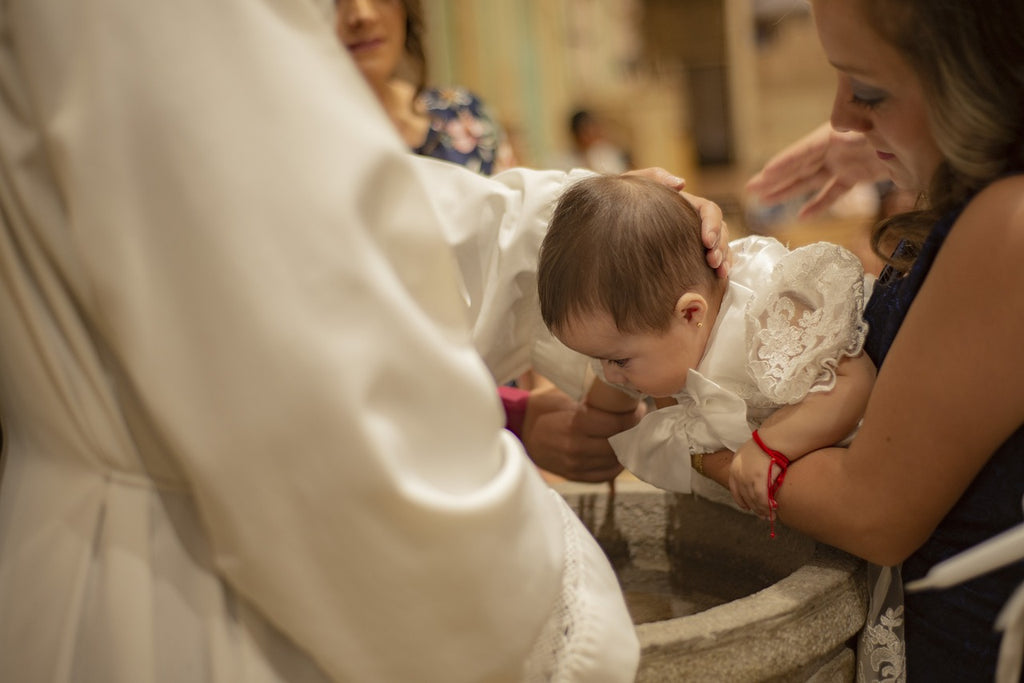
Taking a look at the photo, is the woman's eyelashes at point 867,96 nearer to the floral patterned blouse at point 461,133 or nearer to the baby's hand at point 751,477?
the baby's hand at point 751,477

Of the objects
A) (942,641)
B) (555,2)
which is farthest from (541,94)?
(942,641)

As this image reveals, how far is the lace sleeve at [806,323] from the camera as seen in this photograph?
3.77 ft

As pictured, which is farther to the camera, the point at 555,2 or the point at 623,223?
the point at 555,2

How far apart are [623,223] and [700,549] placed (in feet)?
2.07

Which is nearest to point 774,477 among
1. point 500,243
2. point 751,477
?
point 751,477

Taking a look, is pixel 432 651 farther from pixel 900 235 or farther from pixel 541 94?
pixel 541 94

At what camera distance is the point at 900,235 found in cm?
120

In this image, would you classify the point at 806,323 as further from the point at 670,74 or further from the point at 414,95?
the point at 670,74

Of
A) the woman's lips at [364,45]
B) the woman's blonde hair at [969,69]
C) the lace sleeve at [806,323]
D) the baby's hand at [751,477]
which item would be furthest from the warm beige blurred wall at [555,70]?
the woman's blonde hair at [969,69]

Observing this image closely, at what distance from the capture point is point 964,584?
3.41ft

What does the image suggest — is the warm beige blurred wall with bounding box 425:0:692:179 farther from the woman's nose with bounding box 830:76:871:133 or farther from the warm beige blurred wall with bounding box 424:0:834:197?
the woman's nose with bounding box 830:76:871:133

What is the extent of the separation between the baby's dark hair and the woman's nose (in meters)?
0.26

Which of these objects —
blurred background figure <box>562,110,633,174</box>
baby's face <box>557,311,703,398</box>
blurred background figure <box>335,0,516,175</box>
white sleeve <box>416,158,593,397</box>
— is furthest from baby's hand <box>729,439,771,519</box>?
blurred background figure <box>562,110,633,174</box>

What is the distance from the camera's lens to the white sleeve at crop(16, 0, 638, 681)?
0.65 metres
